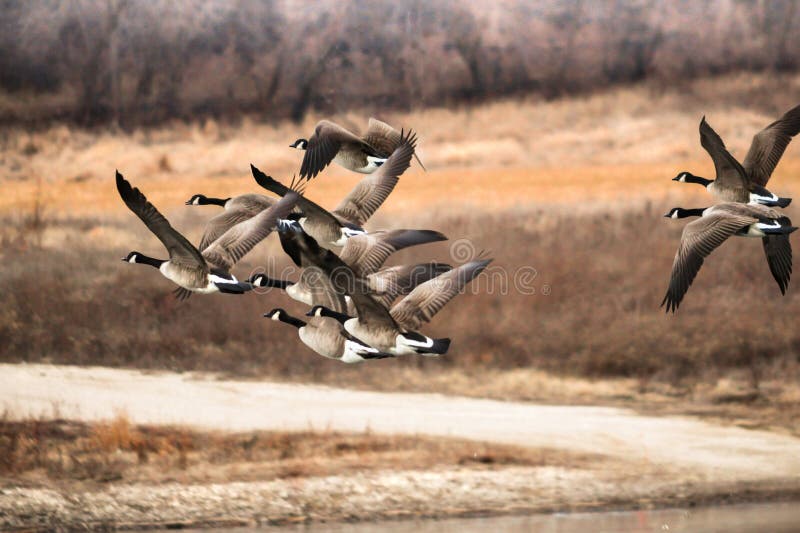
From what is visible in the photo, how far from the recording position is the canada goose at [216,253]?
642 inches

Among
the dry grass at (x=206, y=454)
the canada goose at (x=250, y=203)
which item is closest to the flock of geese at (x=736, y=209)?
the canada goose at (x=250, y=203)

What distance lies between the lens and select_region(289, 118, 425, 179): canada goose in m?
17.9

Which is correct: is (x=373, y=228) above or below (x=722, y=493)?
above

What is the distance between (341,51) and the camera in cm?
3069

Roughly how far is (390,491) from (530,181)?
8.16 m

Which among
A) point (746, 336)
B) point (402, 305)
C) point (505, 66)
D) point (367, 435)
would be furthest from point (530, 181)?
point (402, 305)

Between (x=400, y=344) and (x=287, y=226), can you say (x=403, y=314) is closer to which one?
(x=400, y=344)

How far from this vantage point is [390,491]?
2527 cm

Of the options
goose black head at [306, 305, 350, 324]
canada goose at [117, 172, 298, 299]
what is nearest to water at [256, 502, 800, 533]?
goose black head at [306, 305, 350, 324]

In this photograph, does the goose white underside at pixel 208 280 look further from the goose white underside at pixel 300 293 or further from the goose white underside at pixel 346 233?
the goose white underside at pixel 346 233

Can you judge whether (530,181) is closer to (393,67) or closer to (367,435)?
(393,67)

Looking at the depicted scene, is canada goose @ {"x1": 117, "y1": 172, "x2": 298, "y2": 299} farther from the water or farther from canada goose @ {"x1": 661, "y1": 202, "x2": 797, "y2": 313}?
the water

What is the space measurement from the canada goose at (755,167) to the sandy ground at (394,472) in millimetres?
8091

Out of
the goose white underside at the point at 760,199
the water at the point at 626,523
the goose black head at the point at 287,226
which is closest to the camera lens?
the goose black head at the point at 287,226
